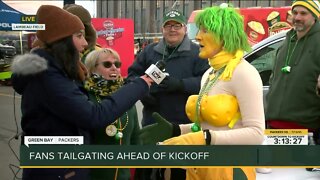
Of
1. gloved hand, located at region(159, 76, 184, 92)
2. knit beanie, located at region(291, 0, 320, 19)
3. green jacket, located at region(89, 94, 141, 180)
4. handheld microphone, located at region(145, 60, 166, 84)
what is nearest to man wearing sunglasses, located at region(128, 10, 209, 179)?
gloved hand, located at region(159, 76, 184, 92)

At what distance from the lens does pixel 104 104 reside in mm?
1751

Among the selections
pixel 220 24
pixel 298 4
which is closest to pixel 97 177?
pixel 220 24

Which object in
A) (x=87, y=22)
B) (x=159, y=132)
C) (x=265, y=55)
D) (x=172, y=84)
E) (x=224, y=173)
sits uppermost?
(x=87, y=22)

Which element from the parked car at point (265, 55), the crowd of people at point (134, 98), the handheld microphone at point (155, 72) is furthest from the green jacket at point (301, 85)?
the parked car at point (265, 55)

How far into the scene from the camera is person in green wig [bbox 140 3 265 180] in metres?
1.74

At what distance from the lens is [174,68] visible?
9.91 feet

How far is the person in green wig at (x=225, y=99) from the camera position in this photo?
5.70 feet

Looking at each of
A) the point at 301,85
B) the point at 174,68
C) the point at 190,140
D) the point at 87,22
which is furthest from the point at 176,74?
the point at 190,140

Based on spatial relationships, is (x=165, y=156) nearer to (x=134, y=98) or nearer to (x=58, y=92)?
(x=134, y=98)

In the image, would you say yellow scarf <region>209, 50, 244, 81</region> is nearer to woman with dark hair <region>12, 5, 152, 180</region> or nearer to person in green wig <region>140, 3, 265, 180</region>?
person in green wig <region>140, 3, 265, 180</region>

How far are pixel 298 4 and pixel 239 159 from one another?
1.17m

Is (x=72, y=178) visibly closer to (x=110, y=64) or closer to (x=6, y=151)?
(x=110, y=64)

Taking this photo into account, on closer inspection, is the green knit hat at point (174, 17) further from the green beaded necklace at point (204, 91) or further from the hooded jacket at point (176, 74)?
the green beaded necklace at point (204, 91)
